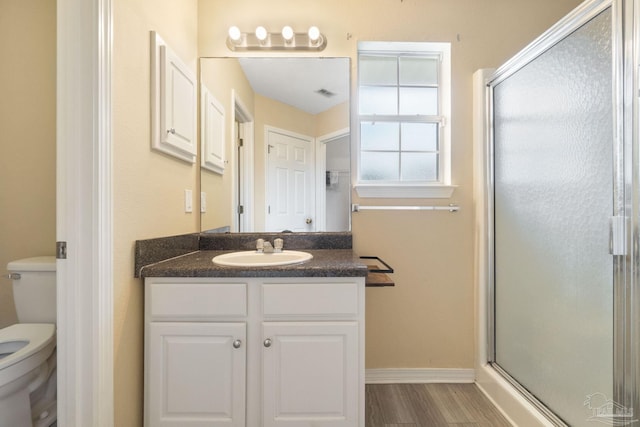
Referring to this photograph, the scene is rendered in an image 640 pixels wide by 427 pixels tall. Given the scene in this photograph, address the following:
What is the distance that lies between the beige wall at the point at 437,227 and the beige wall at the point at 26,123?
1.55 meters

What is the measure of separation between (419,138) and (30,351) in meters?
2.18

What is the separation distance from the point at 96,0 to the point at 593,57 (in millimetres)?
1777

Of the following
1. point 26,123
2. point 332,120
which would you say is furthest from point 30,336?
point 332,120

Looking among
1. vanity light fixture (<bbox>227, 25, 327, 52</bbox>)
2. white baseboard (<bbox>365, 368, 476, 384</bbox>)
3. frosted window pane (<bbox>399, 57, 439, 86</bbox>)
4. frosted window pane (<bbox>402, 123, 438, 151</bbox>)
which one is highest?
vanity light fixture (<bbox>227, 25, 327, 52</bbox>)

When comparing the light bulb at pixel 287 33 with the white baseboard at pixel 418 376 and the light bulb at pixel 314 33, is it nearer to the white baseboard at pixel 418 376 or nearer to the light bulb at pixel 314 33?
the light bulb at pixel 314 33

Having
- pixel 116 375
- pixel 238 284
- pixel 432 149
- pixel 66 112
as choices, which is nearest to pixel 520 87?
pixel 432 149

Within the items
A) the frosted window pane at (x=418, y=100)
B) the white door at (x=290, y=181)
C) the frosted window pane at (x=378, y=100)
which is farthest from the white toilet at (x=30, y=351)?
the frosted window pane at (x=418, y=100)

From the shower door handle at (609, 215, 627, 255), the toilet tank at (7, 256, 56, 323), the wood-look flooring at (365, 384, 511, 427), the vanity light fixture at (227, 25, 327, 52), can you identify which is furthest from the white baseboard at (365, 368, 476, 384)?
the vanity light fixture at (227, 25, 327, 52)

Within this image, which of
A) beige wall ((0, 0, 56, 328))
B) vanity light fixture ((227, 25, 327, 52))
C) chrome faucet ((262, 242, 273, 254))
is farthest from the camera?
vanity light fixture ((227, 25, 327, 52))

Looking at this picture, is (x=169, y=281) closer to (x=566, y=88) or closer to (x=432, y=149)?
(x=432, y=149)

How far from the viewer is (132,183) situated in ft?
3.57

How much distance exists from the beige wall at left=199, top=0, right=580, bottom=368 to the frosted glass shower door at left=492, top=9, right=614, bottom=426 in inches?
8.0

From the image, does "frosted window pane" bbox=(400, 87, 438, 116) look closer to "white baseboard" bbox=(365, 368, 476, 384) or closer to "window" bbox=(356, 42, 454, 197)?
"window" bbox=(356, 42, 454, 197)

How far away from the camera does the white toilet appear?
3.37 ft
